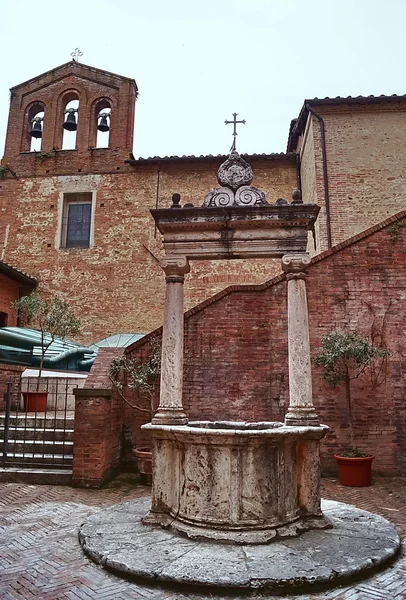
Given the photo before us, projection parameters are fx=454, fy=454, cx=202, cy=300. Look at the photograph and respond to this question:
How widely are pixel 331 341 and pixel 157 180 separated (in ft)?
37.4

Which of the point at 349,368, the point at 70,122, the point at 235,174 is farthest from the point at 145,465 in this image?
the point at 70,122

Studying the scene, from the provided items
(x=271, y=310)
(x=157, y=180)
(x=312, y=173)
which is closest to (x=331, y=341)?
(x=271, y=310)

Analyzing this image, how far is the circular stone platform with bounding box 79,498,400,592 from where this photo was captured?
3.56m

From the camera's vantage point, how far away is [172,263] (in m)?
5.89

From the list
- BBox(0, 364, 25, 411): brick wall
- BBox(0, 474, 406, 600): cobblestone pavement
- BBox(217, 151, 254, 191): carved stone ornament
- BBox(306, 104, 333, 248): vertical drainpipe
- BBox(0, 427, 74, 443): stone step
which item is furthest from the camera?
BBox(306, 104, 333, 248): vertical drainpipe

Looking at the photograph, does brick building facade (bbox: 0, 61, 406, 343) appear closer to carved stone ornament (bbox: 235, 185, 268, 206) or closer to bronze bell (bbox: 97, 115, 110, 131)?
bronze bell (bbox: 97, 115, 110, 131)

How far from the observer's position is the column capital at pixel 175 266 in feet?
19.3

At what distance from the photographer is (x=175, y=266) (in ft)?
19.4

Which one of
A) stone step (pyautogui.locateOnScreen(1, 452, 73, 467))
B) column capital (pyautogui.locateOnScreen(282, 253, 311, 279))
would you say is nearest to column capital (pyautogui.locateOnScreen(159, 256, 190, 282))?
column capital (pyautogui.locateOnScreen(282, 253, 311, 279))

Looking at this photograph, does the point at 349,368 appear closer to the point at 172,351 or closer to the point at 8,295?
the point at 172,351

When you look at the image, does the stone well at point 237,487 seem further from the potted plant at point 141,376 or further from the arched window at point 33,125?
the arched window at point 33,125

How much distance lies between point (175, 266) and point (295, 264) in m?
1.54

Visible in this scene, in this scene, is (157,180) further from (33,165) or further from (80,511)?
(80,511)

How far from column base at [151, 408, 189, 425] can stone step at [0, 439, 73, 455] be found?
11.2ft
